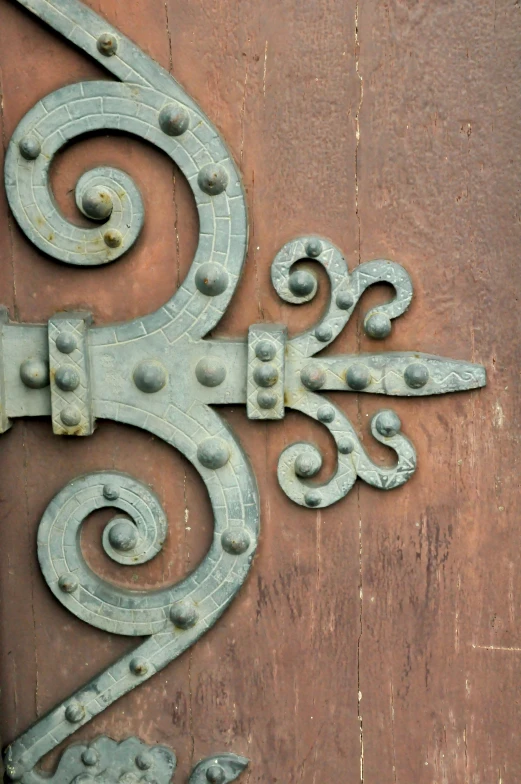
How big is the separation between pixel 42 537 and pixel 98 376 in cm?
22

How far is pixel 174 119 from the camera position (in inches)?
40.1

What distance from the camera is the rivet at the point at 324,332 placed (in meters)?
1.05

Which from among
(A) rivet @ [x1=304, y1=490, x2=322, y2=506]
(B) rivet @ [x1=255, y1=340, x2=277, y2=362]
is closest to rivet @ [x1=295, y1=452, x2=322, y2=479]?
(A) rivet @ [x1=304, y1=490, x2=322, y2=506]

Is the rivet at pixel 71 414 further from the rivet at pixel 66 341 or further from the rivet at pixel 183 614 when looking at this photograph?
A: the rivet at pixel 183 614

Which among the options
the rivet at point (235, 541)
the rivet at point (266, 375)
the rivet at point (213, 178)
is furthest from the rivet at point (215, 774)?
the rivet at point (213, 178)

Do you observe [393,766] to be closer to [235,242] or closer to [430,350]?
[430,350]

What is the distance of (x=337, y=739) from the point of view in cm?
115

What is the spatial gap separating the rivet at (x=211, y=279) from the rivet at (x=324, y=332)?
119mm

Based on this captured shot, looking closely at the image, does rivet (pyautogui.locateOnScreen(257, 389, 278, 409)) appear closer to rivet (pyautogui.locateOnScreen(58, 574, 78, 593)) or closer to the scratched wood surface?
the scratched wood surface

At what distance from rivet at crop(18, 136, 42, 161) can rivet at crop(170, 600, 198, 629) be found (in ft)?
1.84

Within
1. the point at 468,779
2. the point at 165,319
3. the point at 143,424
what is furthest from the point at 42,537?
the point at 468,779

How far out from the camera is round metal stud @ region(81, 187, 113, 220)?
41.1 inches

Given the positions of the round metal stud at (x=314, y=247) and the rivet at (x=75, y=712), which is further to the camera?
the rivet at (x=75, y=712)

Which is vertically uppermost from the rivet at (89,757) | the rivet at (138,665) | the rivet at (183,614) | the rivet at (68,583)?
the rivet at (68,583)
